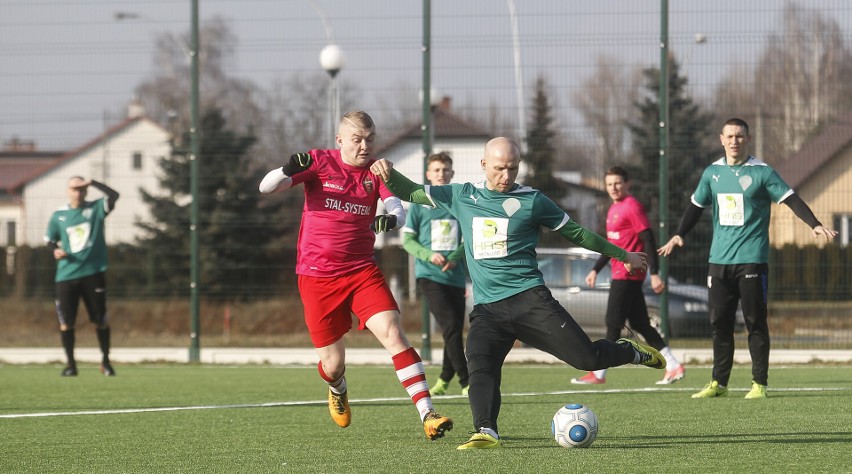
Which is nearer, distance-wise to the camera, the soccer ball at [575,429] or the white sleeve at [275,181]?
the soccer ball at [575,429]

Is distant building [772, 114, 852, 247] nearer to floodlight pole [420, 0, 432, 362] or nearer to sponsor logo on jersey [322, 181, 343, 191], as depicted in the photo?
floodlight pole [420, 0, 432, 362]

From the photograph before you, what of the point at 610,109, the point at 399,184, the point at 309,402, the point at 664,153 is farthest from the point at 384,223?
the point at 664,153

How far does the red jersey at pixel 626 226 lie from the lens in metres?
11.5

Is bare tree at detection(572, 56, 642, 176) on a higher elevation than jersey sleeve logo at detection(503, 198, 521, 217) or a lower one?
higher

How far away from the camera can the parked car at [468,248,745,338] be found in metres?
15.2

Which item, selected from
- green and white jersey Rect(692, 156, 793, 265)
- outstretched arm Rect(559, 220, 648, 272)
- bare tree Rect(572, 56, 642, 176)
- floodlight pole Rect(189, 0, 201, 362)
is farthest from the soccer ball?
floodlight pole Rect(189, 0, 201, 362)

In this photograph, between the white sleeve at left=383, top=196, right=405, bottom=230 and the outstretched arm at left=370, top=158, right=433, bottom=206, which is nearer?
the outstretched arm at left=370, top=158, right=433, bottom=206

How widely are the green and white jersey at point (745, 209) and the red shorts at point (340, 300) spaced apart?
346 cm

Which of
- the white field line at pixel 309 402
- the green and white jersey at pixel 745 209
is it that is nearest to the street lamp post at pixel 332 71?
the white field line at pixel 309 402

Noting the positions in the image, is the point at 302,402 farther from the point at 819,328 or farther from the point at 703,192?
the point at 819,328

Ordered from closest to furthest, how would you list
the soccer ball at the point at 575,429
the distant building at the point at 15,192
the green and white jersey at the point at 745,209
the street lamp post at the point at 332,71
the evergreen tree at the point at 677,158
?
the soccer ball at the point at 575,429, the green and white jersey at the point at 745,209, the evergreen tree at the point at 677,158, the street lamp post at the point at 332,71, the distant building at the point at 15,192

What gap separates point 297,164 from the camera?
7.08 m

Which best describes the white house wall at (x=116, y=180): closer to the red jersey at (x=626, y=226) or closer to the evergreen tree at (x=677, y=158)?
the evergreen tree at (x=677, y=158)

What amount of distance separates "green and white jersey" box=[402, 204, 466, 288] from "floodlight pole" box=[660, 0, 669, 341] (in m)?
4.96
